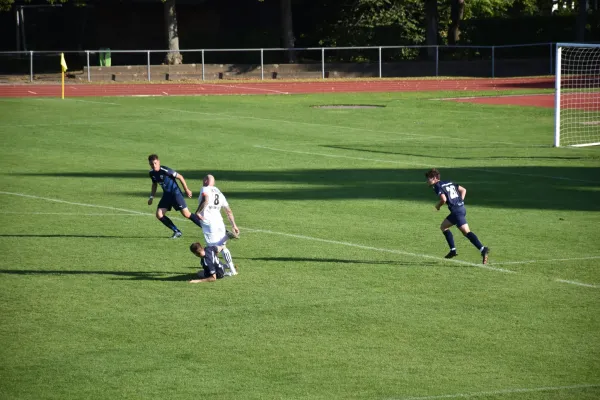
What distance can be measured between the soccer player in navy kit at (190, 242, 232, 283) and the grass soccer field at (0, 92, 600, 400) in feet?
0.90

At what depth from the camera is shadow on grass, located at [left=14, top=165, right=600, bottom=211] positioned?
21.5 m

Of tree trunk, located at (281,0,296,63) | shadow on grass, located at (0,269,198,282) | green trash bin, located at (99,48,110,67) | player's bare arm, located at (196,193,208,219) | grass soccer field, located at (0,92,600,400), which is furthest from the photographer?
tree trunk, located at (281,0,296,63)

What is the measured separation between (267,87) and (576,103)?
1628cm

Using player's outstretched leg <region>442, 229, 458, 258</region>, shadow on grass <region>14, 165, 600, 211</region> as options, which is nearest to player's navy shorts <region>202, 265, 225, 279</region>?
player's outstretched leg <region>442, 229, 458, 258</region>

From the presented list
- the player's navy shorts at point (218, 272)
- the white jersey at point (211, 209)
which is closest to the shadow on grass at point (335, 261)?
the player's navy shorts at point (218, 272)

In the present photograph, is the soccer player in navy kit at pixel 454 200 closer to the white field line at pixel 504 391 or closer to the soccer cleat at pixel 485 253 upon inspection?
the soccer cleat at pixel 485 253

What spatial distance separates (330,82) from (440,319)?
4291 cm

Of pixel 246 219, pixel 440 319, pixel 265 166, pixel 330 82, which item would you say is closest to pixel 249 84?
pixel 330 82

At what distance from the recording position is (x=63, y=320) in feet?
40.7

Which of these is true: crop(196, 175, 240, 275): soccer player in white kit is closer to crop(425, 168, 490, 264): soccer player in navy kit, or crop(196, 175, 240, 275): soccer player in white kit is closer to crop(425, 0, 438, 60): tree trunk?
crop(425, 168, 490, 264): soccer player in navy kit

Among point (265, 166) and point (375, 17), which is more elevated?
point (375, 17)

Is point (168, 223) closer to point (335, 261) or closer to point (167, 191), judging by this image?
point (167, 191)

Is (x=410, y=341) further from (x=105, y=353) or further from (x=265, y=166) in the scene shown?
(x=265, y=166)

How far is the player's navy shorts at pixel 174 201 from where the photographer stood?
1739 cm
